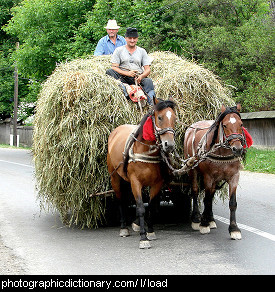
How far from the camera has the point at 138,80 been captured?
7828 millimetres

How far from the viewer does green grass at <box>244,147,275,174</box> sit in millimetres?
14445

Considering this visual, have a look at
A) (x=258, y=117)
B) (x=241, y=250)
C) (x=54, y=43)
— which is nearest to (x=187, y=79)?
(x=241, y=250)

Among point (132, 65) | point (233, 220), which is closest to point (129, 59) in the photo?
point (132, 65)

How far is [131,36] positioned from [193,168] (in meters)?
2.47

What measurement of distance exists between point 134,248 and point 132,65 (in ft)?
10.4

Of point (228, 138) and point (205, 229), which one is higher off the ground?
point (228, 138)

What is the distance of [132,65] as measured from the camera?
320 inches

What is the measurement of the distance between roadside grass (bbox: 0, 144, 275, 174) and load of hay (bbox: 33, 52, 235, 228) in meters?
6.54

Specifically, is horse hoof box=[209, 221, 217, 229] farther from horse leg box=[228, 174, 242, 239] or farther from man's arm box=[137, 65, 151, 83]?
→ man's arm box=[137, 65, 151, 83]

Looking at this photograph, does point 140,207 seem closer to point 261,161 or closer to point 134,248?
point 134,248

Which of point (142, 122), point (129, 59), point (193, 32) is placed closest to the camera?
point (142, 122)

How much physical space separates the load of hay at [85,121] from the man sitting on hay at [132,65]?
23 centimetres

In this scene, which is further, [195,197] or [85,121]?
[195,197]

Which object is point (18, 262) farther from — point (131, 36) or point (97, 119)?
point (131, 36)
